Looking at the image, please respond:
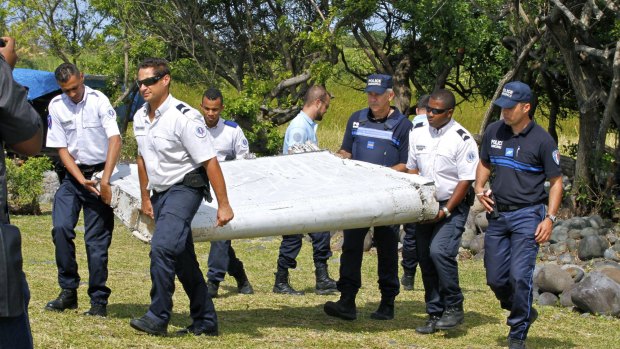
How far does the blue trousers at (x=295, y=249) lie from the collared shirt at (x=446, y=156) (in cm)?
226

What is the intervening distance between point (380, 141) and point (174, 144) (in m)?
1.95

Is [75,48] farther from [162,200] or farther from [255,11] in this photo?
[162,200]

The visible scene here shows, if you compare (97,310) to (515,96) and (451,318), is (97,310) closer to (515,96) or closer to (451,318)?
(451,318)

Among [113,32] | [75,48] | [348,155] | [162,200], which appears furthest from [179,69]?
[162,200]

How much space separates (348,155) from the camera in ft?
26.8

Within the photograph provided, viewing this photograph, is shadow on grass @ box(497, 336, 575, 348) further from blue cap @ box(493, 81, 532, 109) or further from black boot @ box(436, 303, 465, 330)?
blue cap @ box(493, 81, 532, 109)

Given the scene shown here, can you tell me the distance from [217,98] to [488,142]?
266 cm

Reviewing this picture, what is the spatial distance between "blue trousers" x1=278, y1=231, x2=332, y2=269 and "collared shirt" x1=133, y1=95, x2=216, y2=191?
3042 millimetres

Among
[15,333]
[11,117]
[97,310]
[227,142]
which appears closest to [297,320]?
[97,310]

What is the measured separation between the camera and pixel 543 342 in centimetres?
771

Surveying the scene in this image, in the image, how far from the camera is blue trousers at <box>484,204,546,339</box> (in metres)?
6.96

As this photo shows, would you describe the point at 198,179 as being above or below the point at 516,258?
above

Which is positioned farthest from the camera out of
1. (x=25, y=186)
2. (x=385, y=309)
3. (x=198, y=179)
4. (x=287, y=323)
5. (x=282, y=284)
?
(x=25, y=186)

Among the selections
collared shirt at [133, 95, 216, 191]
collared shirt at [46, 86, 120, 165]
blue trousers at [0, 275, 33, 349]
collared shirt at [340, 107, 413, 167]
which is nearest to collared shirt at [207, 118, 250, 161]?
collared shirt at [340, 107, 413, 167]
